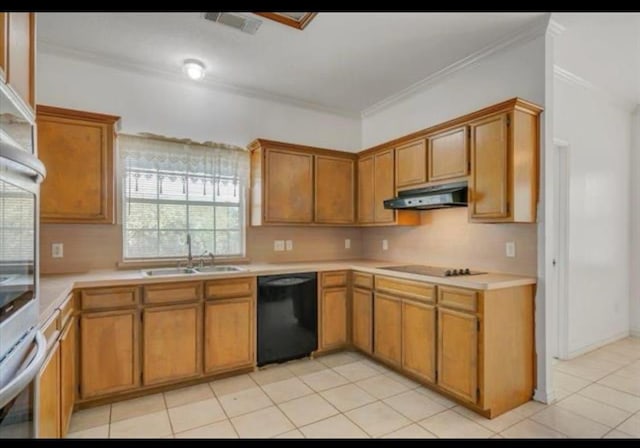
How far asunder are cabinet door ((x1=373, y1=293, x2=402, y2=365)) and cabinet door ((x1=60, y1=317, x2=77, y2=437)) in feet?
7.62

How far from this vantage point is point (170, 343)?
269cm

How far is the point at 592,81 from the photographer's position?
343 centimetres

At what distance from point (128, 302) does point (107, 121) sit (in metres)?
1.42

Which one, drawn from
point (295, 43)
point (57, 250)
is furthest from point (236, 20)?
point (57, 250)

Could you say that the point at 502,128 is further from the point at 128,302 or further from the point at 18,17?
the point at 128,302

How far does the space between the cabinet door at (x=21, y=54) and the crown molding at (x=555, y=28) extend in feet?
10.3

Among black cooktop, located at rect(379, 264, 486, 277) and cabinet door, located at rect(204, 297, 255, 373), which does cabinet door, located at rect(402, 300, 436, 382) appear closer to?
black cooktop, located at rect(379, 264, 486, 277)

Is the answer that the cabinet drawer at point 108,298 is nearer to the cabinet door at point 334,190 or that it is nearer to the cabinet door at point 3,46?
the cabinet door at point 3,46

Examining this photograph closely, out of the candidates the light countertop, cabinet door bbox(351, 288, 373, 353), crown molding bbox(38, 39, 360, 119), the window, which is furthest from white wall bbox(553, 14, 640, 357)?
the window

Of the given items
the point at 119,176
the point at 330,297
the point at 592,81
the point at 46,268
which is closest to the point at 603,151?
the point at 592,81

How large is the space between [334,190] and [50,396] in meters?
2.91

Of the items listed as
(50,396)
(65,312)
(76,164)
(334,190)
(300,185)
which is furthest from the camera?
(334,190)

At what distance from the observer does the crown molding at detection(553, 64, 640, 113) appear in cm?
321

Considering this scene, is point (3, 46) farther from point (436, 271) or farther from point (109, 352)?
point (436, 271)
